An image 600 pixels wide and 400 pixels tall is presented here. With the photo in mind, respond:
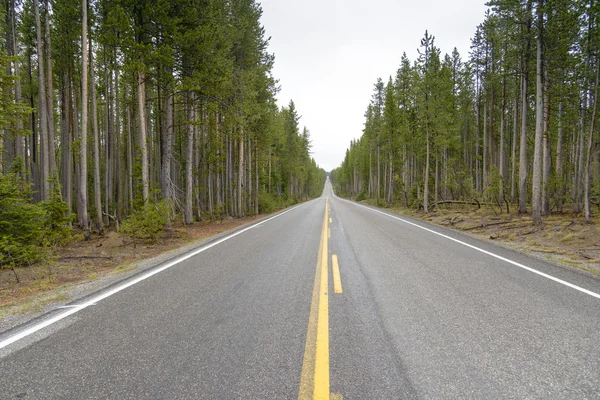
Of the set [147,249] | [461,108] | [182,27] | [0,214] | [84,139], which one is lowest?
[147,249]

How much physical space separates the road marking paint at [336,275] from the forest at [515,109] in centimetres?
1038

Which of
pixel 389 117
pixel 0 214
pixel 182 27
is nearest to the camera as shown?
pixel 0 214

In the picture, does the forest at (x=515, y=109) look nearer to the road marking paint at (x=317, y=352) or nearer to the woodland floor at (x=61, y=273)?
the road marking paint at (x=317, y=352)

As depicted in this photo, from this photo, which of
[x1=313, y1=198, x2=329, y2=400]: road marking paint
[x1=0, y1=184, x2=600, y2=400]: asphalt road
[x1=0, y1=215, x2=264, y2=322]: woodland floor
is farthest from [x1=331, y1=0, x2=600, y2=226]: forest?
[x1=0, y1=215, x2=264, y2=322]: woodland floor

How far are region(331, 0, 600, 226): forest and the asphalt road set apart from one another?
10374mm

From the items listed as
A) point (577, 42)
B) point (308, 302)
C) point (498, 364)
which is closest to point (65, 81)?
point (308, 302)

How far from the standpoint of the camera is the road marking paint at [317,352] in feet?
6.97

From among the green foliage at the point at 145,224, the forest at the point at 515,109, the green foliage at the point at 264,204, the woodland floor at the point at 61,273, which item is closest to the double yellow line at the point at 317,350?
the woodland floor at the point at 61,273

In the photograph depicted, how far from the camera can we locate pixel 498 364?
2.49 m

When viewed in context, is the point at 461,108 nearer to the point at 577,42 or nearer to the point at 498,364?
the point at 577,42

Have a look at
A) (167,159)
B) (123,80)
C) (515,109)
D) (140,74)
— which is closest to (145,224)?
(167,159)

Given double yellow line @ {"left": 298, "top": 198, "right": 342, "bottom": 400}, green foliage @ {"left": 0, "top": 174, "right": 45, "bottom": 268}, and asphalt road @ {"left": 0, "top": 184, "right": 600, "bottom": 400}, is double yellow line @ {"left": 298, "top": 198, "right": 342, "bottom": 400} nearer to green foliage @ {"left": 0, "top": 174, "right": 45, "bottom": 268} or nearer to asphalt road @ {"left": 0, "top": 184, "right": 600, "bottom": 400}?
asphalt road @ {"left": 0, "top": 184, "right": 600, "bottom": 400}

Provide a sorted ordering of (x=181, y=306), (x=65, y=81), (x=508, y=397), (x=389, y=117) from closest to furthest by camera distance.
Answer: (x=508, y=397) → (x=181, y=306) → (x=65, y=81) → (x=389, y=117)

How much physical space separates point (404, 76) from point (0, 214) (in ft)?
92.1
